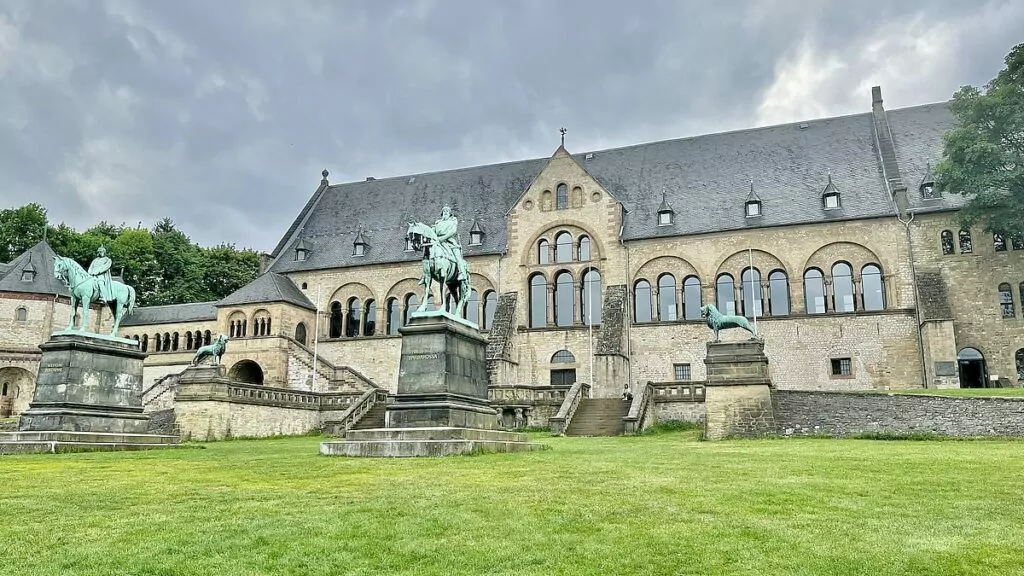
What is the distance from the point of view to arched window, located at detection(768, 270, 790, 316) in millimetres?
41281

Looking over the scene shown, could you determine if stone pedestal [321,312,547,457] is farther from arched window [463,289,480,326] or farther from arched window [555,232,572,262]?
arched window [463,289,480,326]

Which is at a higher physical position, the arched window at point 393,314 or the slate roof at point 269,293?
the slate roof at point 269,293

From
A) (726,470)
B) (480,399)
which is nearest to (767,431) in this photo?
(480,399)

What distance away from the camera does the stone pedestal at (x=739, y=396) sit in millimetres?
26297

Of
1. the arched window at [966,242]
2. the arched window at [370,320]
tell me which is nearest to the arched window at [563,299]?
the arched window at [370,320]

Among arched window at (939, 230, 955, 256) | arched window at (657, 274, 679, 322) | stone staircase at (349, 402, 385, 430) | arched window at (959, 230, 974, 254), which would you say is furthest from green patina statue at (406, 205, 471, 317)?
arched window at (959, 230, 974, 254)

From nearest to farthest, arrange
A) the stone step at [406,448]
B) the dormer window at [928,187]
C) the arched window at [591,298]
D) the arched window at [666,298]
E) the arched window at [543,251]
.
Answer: the stone step at [406,448] < the dormer window at [928,187] < the arched window at [666,298] < the arched window at [591,298] < the arched window at [543,251]

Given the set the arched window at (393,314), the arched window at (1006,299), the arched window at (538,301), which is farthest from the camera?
the arched window at (393,314)

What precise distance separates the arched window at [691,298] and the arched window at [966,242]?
13.2 meters

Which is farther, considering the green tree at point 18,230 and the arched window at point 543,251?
the green tree at point 18,230

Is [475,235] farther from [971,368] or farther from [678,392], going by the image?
[971,368]

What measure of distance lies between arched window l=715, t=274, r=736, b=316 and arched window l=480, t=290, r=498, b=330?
43.2 feet

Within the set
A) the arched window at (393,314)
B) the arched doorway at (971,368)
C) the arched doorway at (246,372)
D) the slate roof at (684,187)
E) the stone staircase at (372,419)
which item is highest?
the slate roof at (684,187)

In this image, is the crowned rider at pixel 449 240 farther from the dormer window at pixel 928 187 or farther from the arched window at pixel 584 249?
the dormer window at pixel 928 187
